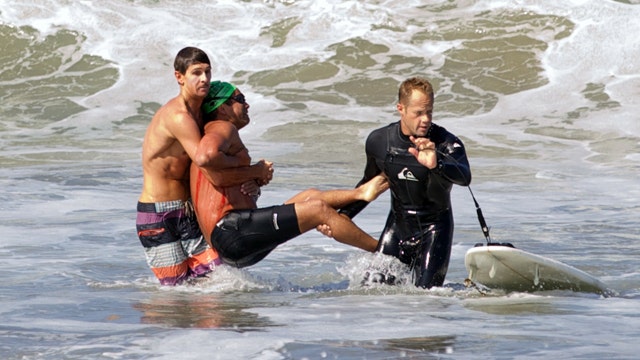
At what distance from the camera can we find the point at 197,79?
6586 millimetres

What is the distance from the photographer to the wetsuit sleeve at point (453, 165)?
246 inches

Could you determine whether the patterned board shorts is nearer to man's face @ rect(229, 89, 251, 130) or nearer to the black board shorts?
the black board shorts

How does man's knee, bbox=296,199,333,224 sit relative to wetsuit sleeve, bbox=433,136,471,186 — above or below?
below

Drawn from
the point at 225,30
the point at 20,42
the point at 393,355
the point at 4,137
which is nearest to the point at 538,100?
the point at 225,30

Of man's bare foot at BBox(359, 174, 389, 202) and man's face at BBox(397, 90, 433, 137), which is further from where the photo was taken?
man's bare foot at BBox(359, 174, 389, 202)

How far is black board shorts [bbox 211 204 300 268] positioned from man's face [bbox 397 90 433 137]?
87 cm

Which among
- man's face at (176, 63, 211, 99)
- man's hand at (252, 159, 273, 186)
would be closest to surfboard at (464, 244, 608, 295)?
man's hand at (252, 159, 273, 186)

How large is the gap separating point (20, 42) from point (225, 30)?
15.9ft

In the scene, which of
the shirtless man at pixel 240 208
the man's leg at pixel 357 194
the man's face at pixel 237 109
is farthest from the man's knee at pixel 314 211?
the man's face at pixel 237 109

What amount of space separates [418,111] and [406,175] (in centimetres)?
43

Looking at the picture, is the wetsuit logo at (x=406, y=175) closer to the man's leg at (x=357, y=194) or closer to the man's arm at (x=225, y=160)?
the man's leg at (x=357, y=194)

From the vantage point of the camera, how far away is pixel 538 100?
71.3 feet

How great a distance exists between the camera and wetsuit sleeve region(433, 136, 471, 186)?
626cm

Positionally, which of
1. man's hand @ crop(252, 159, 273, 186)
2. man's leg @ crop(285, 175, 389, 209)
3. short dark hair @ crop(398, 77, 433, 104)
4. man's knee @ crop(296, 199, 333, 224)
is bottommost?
man's knee @ crop(296, 199, 333, 224)
